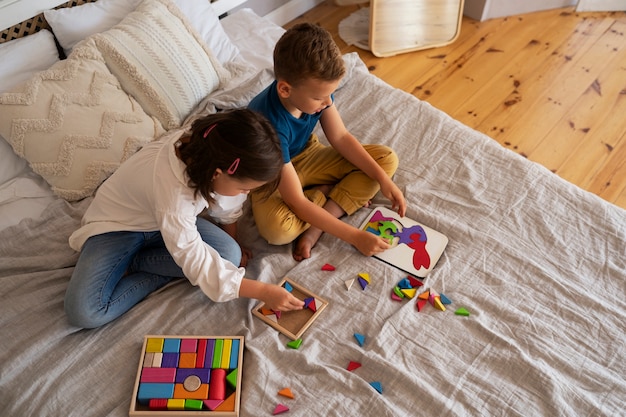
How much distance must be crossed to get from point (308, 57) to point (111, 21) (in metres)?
0.79

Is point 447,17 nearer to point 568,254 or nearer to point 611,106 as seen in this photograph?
point 611,106

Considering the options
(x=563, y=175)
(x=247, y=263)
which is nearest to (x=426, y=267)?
(x=247, y=263)

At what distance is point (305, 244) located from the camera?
133 centimetres

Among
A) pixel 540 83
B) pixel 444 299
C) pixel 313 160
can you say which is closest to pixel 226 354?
pixel 444 299

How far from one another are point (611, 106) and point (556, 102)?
0.21m

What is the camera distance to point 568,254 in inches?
50.3

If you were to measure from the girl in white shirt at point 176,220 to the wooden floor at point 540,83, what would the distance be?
3.70 ft

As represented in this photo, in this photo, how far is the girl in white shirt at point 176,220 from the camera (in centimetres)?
99

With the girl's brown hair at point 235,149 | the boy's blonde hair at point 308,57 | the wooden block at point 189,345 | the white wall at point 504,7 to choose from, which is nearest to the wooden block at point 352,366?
the wooden block at point 189,345

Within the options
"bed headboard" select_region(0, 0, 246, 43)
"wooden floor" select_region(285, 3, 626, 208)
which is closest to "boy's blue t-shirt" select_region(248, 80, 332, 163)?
"bed headboard" select_region(0, 0, 246, 43)

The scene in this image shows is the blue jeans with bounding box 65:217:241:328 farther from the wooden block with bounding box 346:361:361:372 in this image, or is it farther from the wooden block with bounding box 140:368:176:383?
the wooden block with bounding box 346:361:361:372

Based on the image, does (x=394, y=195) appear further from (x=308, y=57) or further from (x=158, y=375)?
(x=158, y=375)

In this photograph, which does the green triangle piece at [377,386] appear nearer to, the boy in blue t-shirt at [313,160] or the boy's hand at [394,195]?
the boy in blue t-shirt at [313,160]

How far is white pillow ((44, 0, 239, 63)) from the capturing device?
4.98 feet
